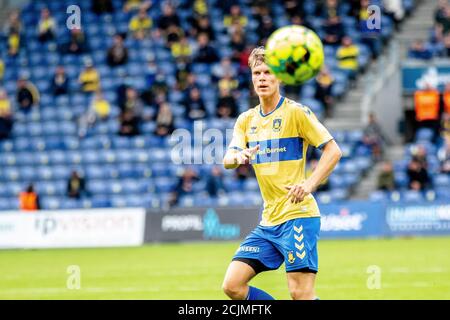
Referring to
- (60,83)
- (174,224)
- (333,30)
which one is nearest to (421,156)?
(333,30)

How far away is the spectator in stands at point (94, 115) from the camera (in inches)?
1170

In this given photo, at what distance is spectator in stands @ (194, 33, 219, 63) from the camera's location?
99.8 feet

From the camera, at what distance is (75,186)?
27.5m

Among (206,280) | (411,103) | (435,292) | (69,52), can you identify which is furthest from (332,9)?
(435,292)

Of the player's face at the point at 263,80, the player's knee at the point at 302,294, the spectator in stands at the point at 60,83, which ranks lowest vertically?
the player's knee at the point at 302,294

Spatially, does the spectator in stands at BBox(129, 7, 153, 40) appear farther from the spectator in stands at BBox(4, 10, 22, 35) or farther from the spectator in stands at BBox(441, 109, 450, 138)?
the spectator in stands at BBox(441, 109, 450, 138)

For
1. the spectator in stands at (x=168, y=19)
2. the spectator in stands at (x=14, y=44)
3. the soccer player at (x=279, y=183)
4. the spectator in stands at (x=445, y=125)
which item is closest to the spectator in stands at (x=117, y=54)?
the spectator in stands at (x=168, y=19)

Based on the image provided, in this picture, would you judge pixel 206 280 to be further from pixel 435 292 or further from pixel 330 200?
pixel 330 200

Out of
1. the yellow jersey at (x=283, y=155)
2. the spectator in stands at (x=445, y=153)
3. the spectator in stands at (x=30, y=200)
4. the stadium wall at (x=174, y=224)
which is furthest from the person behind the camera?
the spectator in stands at (x=445, y=153)

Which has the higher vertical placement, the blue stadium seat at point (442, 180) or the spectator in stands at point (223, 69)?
the spectator in stands at point (223, 69)

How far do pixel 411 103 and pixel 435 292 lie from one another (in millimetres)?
17097

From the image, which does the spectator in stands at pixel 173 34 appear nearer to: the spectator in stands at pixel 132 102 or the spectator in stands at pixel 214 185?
the spectator in stands at pixel 132 102

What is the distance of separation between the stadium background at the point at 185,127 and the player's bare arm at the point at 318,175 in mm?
11957

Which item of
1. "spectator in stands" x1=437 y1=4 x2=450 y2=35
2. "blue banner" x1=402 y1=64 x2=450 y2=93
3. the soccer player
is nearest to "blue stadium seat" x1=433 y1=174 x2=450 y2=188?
"blue banner" x1=402 y1=64 x2=450 y2=93
